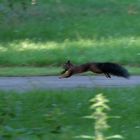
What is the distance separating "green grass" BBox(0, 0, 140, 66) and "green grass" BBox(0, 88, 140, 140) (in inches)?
80.5

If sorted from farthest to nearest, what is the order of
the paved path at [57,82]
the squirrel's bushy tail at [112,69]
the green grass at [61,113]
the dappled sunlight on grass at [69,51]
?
1. the dappled sunlight on grass at [69,51]
2. the paved path at [57,82]
3. the squirrel's bushy tail at [112,69]
4. the green grass at [61,113]

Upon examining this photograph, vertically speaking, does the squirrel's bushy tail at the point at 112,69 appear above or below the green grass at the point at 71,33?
below

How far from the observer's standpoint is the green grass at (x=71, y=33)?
42.8 feet

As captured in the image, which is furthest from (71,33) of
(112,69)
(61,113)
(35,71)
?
(61,113)

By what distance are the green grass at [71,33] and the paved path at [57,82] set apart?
1073 mm

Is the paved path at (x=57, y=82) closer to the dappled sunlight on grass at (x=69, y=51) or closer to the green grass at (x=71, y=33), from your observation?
the green grass at (x=71, y=33)

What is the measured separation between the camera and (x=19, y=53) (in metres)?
13.4

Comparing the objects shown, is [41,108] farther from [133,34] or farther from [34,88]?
[133,34]

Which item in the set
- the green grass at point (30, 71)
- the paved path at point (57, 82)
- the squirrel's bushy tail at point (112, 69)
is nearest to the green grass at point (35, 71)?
the green grass at point (30, 71)

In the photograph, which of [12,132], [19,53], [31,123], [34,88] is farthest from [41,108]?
[19,53]

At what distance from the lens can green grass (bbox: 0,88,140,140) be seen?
22.2 ft

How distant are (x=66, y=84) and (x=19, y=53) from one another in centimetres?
274

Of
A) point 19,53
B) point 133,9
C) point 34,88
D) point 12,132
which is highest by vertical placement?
point 133,9

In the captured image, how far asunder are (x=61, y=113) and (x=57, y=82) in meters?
3.21
